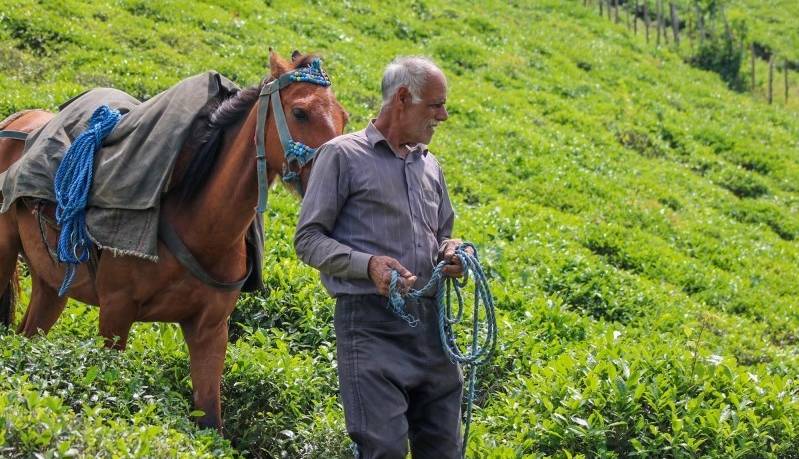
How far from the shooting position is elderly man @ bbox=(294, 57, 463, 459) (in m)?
4.09

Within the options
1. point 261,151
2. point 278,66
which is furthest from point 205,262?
point 278,66

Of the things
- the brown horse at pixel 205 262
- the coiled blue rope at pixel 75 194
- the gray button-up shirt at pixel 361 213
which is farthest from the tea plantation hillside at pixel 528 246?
the gray button-up shirt at pixel 361 213

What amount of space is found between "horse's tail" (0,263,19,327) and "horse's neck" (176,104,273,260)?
1986 millimetres

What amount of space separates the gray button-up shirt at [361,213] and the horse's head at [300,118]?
13.8 inches

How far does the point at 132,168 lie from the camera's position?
528 cm

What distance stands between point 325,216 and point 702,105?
17.3 metres

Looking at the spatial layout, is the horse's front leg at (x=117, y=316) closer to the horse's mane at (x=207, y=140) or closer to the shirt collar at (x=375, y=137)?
the horse's mane at (x=207, y=140)

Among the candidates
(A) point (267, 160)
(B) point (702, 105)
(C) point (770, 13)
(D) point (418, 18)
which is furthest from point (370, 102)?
(C) point (770, 13)

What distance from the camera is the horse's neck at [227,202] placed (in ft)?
16.6

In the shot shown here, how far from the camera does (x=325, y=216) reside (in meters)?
4.15

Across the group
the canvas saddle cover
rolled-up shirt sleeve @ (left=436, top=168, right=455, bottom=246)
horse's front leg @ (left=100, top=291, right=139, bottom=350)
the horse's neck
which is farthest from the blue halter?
horse's front leg @ (left=100, top=291, right=139, bottom=350)

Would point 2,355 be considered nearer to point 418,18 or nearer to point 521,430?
point 521,430

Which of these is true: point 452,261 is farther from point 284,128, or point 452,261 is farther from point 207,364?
point 207,364

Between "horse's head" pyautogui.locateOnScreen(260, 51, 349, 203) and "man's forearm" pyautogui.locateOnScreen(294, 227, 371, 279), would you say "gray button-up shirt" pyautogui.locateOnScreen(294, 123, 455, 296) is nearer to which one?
"man's forearm" pyautogui.locateOnScreen(294, 227, 371, 279)
